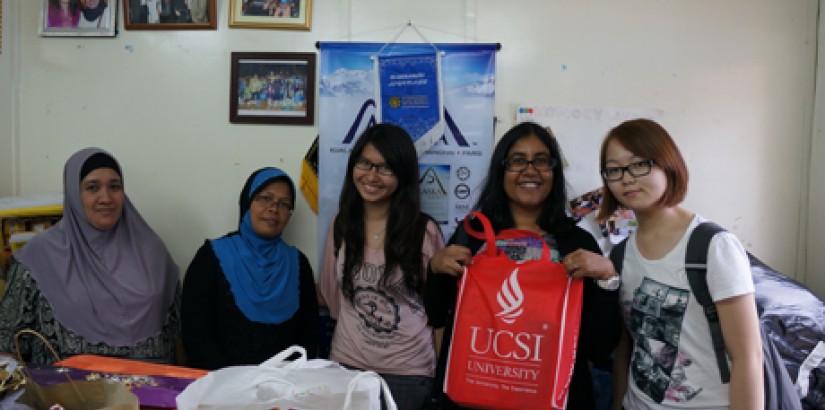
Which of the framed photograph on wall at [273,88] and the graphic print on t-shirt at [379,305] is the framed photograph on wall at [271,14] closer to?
the framed photograph on wall at [273,88]

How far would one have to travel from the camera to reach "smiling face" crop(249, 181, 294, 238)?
183cm

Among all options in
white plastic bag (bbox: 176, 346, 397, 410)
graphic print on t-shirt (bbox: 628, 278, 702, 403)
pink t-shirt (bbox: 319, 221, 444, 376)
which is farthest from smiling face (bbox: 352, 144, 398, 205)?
graphic print on t-shirt (bbox: 628, 278, 702, 403)

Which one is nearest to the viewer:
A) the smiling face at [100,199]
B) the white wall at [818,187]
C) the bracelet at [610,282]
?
the bracelet at [610,282]

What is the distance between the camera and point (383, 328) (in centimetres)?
166

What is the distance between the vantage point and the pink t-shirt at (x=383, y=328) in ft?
5.40

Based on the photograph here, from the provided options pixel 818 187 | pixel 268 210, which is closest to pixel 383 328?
pixel 268 210

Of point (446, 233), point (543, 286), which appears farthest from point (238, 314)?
point (543, 286)

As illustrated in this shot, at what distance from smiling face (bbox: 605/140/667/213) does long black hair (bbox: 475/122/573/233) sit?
0.21 metres

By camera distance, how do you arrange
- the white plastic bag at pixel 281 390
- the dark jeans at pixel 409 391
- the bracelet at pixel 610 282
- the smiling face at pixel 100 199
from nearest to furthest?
1. the white plastic bag at pixel 281 390
2. the bracelet at pixel 610 282
3. the dark jeans at pixel 409 391
4. the smiling face at pixel 100 199

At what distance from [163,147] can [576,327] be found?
1.88m

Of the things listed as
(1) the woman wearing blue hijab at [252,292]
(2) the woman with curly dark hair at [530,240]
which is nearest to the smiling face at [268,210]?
(1) the woman wearing blue hijab at [252,292]

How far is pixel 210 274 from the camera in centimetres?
178

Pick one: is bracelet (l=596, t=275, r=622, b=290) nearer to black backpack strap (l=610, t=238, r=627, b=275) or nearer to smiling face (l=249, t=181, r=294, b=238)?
black backpack strap (l=610, t=238, r=627, b=275)

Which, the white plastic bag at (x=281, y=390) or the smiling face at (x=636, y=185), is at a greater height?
the smiling face at (x=636, y=185)
